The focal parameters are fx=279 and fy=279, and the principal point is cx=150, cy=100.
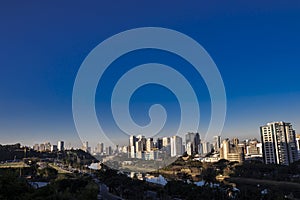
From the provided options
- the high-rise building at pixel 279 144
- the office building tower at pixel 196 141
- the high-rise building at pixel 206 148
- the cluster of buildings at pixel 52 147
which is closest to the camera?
the office building tower at pixel 196 141

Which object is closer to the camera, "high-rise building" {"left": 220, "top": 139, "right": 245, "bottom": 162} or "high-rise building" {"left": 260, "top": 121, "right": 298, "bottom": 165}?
"high-rise building" {"left": 260, "top": 121, "right": 298, "bottom": 165}

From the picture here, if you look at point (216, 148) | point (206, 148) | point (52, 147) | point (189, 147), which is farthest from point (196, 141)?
point (52, 147)

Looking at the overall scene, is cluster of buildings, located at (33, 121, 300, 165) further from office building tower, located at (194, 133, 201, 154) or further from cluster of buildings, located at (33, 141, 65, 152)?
cluster of buildings, located at (33, 141, 65, 152)

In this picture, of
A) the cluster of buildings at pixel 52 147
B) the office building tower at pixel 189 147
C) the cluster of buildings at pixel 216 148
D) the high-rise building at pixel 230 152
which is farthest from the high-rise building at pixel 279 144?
the cluster of buildings at pixel 52 147

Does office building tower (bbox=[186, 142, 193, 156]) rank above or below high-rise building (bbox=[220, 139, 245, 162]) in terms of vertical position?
above

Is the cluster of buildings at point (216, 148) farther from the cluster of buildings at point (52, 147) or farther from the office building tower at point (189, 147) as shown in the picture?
the cluster of buildings at point (52, 147)

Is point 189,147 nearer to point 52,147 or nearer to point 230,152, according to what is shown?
point 230,152

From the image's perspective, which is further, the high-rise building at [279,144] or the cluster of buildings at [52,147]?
the cluster of buildings at [52,147]

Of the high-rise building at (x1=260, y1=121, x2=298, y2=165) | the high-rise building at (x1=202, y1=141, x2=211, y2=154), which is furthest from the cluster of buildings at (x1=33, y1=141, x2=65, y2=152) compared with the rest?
the high-rise building at (x1=260, y1=121, x2=298, y2=165)

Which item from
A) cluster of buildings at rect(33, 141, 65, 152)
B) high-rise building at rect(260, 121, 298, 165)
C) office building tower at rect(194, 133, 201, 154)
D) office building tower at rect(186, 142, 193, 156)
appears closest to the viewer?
office building tower at rect(194, 133, 201, 154)

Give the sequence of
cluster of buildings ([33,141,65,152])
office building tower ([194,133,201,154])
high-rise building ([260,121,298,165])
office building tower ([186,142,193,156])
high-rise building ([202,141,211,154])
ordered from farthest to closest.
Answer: cluster of buildings ([33,141,65,152]) < high-rise building ([202,141,211,154]) < high-rise building ([260,121,298,165]) < office building tower ([186,142,193,156]) < office building tower ([194,133,201,154])
